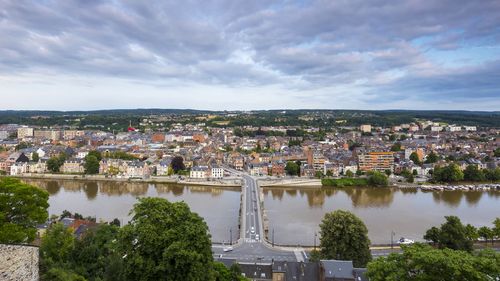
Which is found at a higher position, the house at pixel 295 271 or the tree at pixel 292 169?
the house at pixel 295 271

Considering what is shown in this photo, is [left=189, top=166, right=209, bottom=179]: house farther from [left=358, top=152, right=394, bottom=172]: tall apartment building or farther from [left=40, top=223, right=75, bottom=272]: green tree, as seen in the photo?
[left=40, top=223, right=75, bottom=272]: green tree

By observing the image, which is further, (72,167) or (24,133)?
(24,133)

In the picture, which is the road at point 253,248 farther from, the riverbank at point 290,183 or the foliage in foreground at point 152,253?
the riverbank at point 290,183

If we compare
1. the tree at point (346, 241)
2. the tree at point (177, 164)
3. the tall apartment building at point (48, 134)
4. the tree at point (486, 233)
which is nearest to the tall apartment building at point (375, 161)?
the tree at point (177, 164)

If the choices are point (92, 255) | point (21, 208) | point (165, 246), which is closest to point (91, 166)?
point (21, 208)

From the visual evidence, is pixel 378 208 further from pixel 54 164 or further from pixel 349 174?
pixel 54 164

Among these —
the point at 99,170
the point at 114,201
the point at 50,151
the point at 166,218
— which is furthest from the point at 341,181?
the point at 50,151
